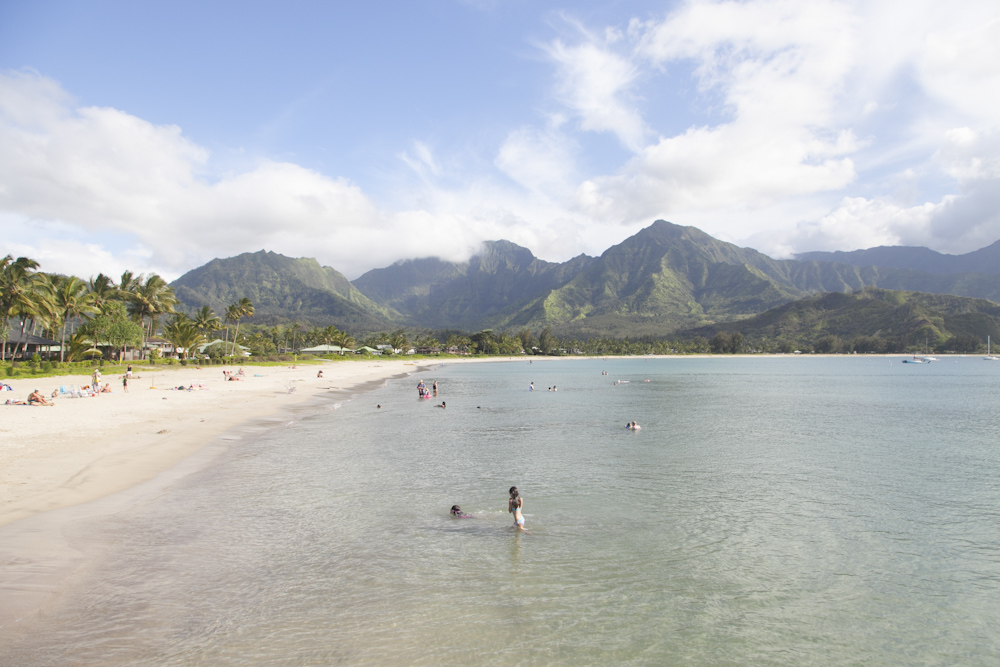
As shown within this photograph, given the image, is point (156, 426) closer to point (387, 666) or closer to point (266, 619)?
point (266, 619)

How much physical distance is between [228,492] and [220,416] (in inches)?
653

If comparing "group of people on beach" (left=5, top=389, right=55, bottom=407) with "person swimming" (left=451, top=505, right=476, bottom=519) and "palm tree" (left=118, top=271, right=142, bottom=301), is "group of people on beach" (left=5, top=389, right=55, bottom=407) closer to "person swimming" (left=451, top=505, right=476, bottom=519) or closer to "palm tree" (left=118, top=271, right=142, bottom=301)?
"person swimming" (left=451, top=505, right=476, bottom=519)

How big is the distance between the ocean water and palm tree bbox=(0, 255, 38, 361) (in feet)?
146

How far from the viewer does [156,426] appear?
24.6m

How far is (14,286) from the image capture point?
49.3 m

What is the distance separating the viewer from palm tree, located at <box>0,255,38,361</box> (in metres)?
49.1

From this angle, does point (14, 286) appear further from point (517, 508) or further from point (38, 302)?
point (517, 508)

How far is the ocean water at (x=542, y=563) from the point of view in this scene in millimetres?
7684

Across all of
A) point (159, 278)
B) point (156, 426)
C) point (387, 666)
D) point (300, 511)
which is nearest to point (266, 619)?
point (387, 666)

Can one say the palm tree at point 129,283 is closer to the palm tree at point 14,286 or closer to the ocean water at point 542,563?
the palm tree at point 14,286

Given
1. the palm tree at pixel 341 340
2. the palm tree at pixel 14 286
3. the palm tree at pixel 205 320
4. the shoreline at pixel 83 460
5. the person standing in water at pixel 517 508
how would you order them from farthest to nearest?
the palm tree at pixel 341 340 → the palm tree at pixel 205 320 → the palm tree at pixel 14 286 → the person standing in water at pixel 517 508 → the shoreline at pixel 83 460

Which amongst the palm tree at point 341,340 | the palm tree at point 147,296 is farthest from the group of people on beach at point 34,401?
the palm tree at point 341,340

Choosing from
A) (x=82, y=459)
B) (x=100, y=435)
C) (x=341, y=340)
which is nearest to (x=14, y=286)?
(x=100, y=435)

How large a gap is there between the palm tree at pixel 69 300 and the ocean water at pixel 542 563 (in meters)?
52.3
